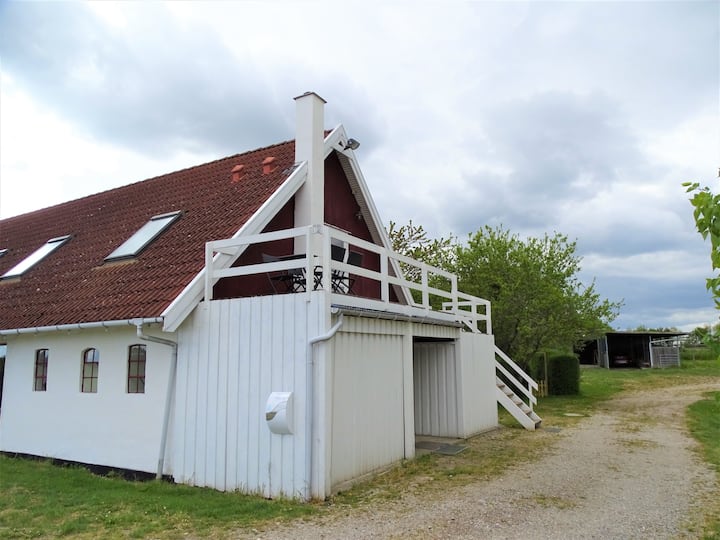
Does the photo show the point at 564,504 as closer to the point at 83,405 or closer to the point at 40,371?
the point at 83,405

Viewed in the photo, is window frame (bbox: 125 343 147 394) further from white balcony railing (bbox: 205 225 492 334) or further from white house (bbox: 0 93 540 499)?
white balcony railing (bbox: 205 225 492 334)

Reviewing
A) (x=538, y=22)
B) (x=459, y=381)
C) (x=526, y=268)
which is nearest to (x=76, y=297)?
(x=459, y=381)

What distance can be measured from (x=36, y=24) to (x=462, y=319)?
9901mm

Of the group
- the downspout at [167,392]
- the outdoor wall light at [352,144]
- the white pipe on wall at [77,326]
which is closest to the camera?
the white pipe on wall at [77,326]

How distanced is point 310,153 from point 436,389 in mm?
5818

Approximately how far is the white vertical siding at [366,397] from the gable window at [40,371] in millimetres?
→ 6236

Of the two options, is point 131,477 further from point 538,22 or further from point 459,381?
point 538,22

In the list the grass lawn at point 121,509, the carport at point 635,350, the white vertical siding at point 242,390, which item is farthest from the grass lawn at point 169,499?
the carport at point 635,350

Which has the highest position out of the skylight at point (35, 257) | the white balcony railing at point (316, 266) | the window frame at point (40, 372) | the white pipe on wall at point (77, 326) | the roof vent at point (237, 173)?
the roof vent at point (237, 173)

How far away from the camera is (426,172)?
16016 millimetres

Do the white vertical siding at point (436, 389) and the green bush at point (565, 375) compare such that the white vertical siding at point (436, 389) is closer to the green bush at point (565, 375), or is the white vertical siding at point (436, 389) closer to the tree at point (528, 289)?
the tree at point (528, 289)

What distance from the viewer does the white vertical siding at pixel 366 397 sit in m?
7.61

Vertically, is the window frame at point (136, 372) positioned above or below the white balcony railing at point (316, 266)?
below

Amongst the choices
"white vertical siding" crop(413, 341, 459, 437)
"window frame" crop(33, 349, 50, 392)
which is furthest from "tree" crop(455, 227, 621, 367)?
"window frame" crop(33, 349, 50, 392)
